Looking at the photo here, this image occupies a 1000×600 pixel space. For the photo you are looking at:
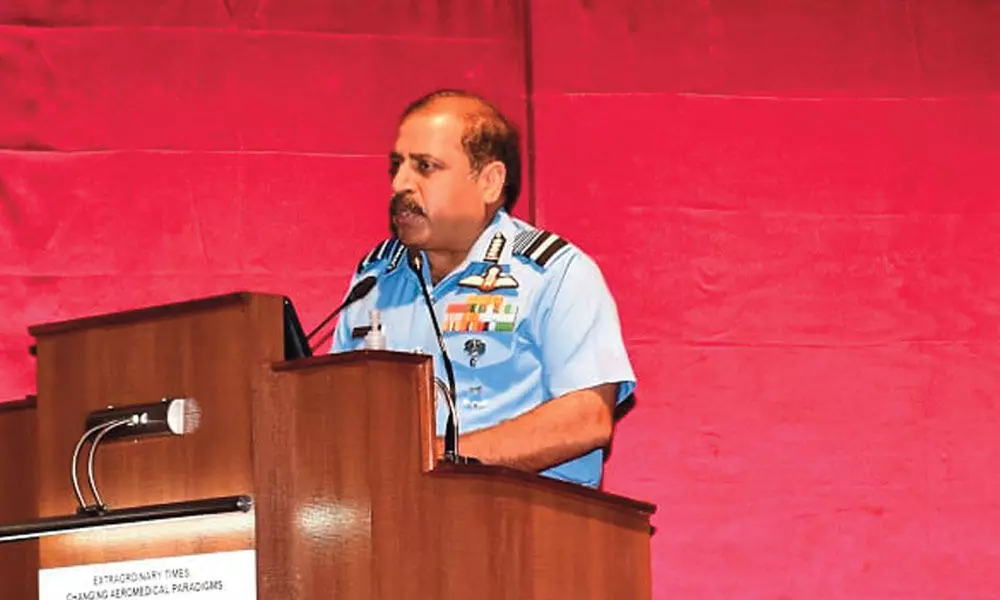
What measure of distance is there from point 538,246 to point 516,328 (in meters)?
0.17

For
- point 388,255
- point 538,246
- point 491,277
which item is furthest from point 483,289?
point 388,255

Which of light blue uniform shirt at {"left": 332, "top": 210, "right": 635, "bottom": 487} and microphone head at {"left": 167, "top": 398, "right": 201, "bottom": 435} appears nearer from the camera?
microphone head at {"left": 167, "top": 398, "right": 201, "bottom": 435}

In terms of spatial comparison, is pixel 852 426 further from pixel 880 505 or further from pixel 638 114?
pixel 638 114

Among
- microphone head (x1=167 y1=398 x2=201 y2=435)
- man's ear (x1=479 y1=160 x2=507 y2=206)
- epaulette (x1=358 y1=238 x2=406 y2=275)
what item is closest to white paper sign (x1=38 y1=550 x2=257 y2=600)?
microphone head (x1=167 y1=398 x2=201 y2=435)

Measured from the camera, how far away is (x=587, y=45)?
3885 mm

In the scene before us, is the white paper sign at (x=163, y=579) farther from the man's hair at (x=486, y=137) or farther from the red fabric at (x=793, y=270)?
the red fabric at (x=793, y=270)

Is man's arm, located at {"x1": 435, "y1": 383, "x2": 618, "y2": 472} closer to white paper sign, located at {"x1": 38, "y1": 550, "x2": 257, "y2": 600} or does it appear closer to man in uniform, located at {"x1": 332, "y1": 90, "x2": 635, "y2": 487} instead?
man in uniform, located at {"x1": 332, "y1": 90, "x2": 635, "y2": 487}

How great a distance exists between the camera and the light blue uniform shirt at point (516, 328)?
121 inches

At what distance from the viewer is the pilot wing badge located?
3.20 meters

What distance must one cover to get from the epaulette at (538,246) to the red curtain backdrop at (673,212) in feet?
1.81

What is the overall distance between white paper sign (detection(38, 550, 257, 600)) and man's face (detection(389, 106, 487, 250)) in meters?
1.00

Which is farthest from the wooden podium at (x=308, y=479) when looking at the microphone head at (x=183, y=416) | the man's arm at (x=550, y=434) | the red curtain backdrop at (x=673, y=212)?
the red curtain backdrop at (x=673, y=212)

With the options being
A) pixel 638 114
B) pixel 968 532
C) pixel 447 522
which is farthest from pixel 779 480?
pixel 447 522

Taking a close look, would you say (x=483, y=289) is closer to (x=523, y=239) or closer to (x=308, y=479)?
(x=523, y=239)
